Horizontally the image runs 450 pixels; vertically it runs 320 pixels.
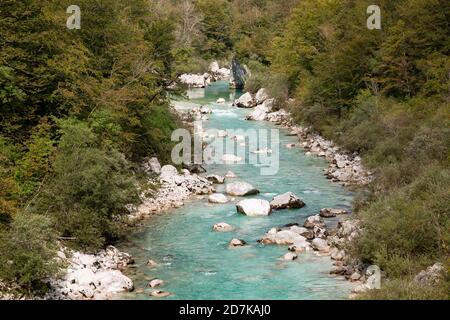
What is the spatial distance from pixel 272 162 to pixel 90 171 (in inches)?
619

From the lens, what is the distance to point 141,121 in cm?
2981

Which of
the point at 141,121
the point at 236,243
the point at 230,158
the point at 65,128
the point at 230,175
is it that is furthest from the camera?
the point at 230,158

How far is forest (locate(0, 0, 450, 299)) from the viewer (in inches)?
687

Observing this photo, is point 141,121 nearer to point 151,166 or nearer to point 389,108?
point 151,166

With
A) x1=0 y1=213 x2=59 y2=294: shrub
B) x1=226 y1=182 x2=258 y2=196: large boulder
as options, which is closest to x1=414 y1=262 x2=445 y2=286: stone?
x1=0 y1=213 x2=59 y2=294: shrub

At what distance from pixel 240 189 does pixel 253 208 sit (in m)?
2.99

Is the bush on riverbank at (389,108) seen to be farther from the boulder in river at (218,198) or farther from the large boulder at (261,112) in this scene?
the boulder in river at (218,198)

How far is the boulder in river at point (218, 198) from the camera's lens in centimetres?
2656

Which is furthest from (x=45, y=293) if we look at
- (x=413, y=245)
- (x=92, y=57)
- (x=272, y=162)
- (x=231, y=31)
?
(x=231, y=31)

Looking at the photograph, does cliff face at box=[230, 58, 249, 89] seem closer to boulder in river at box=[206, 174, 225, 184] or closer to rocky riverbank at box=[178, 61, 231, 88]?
rocky riverbank at box=[178, 61, 231, 88]

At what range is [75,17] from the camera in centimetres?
2644

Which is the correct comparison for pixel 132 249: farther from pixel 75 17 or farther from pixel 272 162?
pixel 272 162

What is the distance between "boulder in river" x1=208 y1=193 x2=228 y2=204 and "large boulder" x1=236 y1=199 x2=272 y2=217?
1.63 meters

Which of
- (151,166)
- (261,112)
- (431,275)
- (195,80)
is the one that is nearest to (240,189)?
(151,166)
